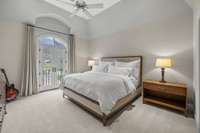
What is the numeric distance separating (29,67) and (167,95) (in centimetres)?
457

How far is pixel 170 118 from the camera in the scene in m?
2.18

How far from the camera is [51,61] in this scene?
182 inches

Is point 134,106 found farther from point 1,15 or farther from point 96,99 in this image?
point 1,15

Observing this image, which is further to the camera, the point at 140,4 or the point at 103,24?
the point at 103,24

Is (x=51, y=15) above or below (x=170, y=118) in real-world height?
above

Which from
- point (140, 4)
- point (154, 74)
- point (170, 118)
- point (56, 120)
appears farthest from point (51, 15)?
point (170, 118)

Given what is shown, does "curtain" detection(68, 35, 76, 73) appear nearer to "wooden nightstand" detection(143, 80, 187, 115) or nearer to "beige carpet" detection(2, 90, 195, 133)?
"beige carpet" detection(2, 90, 195, 133)

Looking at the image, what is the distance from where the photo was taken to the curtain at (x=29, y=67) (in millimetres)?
3412

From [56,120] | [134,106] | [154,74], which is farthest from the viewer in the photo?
[154,74]

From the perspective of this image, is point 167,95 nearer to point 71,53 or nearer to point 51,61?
point 71,53

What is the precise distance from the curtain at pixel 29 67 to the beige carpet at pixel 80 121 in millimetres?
761

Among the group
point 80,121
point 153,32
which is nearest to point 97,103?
point 80,121

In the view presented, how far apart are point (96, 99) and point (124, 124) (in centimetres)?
73

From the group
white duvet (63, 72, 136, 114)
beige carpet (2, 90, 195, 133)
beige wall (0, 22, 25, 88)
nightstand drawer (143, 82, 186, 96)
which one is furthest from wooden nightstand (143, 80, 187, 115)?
beige wall (0, 22, 25, 88)
